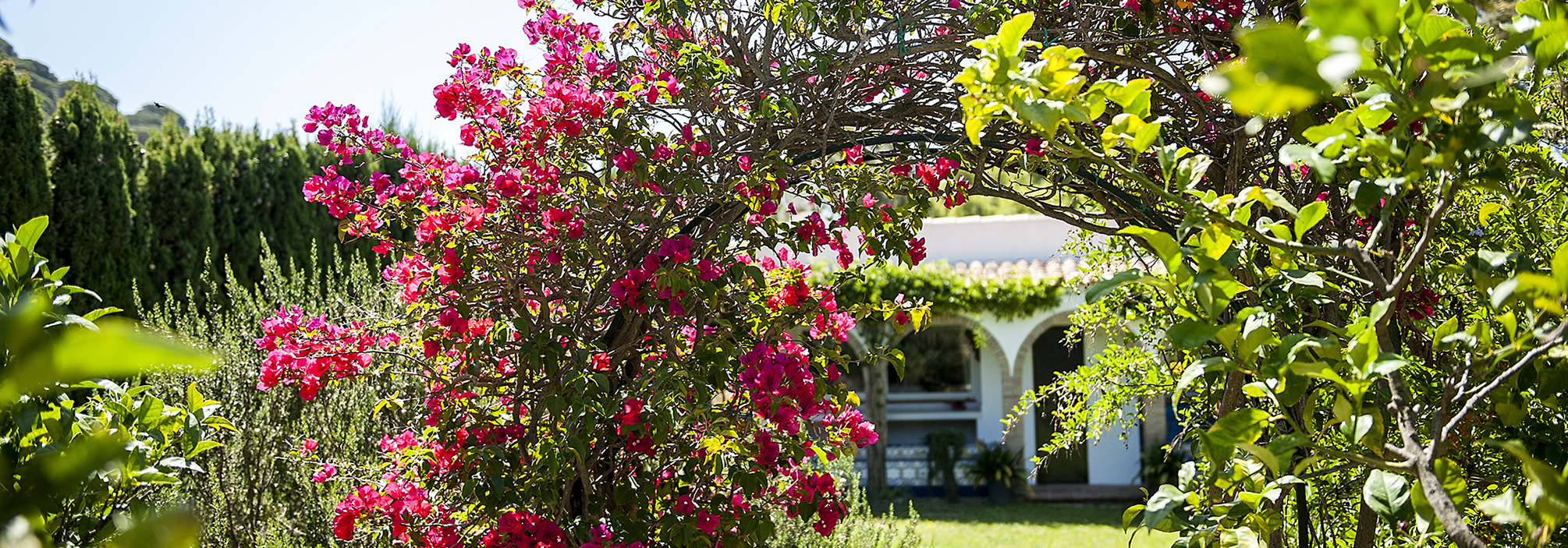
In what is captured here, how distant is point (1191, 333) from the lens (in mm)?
933

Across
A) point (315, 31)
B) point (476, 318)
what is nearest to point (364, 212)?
point (476, 318)

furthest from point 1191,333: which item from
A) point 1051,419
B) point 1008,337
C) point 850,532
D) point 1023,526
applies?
point 1051,419

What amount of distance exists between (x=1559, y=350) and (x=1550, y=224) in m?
1.18

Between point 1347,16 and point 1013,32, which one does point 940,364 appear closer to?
point 1013,32

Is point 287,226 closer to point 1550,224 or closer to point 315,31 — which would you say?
point 315,31

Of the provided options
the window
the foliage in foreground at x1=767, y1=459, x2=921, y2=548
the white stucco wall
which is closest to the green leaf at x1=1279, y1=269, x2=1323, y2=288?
the foliage in foreground at x1=767, y1=459, x2=921, y2=548

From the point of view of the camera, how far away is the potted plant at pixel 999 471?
A: 945cm

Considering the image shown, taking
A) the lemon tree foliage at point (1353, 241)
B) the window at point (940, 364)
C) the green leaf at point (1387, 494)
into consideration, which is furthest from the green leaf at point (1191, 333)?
the window at point (940, 364)

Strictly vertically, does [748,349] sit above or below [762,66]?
below

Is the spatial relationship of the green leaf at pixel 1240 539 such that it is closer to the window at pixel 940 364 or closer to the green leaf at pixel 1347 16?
the green leaf at pixel 1347 16

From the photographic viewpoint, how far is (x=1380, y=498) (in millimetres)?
970

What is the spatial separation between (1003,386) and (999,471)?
924 millimetres

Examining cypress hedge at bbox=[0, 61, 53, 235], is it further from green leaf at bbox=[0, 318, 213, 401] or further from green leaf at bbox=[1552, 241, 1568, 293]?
green leaf at bbox=[1552, 241, 1568, 293]

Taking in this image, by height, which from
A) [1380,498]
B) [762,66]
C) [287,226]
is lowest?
[1380,498]
